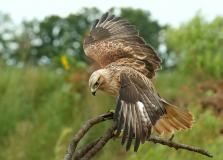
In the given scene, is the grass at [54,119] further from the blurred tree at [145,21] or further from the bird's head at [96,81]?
the blurred tree at [145,21]

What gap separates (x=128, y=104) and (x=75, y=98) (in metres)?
6.09

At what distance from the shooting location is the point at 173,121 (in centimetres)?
385

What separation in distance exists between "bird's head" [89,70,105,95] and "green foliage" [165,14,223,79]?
1166cm

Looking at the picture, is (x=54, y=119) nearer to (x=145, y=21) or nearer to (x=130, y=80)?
(x=130, y=80)

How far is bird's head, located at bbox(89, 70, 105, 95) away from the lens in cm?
395

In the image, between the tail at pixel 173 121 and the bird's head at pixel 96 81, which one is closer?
the tail at pixel 173 121

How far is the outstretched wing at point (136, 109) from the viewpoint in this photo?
275cm

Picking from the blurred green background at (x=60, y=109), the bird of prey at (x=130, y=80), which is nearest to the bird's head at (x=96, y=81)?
the bird of prey at (x=130, y=80)

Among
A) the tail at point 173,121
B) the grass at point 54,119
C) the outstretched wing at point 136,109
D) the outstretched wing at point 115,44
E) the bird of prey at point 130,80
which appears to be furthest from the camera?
the grass at point 54,119

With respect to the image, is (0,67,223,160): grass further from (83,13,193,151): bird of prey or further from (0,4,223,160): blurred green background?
(83,13,193,151): bird of prey

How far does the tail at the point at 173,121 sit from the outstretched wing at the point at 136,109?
0.20 metres

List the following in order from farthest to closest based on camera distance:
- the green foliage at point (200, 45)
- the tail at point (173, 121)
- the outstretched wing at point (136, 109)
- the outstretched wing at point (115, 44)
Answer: the green foliage at point (200, 45), the outstretched wing at point (115, 44), the tail at point (173, 121), the outstretched wing at point (136, 109)

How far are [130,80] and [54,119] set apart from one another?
4690 millimetres

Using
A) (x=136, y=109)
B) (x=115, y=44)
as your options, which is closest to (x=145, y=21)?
(x=115, y=44)
